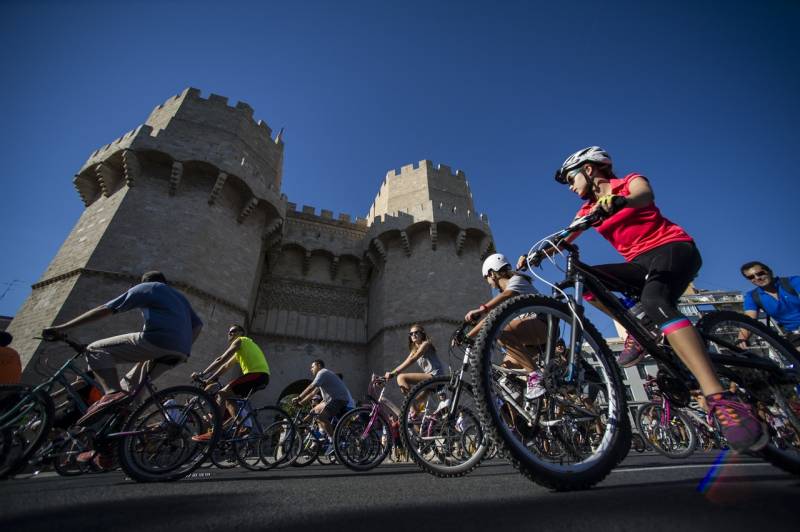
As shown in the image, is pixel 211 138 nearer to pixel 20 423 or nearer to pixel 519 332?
pixel 20 423

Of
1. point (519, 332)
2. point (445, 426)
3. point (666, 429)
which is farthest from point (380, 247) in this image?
point (519, 332)

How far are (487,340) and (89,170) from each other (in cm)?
1542

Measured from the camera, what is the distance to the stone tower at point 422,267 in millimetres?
13344

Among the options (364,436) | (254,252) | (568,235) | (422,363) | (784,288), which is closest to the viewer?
(568,235)

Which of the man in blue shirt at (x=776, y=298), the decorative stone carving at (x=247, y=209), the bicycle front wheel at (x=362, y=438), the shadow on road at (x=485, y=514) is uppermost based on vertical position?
the decorative stone carving at (x=247, y=209)

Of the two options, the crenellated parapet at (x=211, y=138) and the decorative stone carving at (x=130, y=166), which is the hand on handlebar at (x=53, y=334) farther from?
the decorative stone carving at (x=130, y=166)

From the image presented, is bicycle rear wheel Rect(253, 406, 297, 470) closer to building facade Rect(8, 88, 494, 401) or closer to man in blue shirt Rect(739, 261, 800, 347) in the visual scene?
man in blue shirt Rect(739, 261, 800, 347)

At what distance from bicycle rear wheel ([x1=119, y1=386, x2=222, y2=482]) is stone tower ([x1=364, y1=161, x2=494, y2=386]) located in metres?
10.1

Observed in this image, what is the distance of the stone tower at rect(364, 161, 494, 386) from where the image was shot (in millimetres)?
13344

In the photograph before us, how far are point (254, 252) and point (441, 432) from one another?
38.6 feet

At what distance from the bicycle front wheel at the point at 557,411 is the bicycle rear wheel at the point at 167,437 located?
2.39m

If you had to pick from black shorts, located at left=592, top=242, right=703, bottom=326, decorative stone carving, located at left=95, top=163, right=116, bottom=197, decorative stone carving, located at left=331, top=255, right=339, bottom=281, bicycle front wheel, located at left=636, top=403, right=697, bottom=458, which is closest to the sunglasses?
black shorts, located at left=592, top=242, right=703, bottom=326

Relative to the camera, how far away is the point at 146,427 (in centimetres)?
266

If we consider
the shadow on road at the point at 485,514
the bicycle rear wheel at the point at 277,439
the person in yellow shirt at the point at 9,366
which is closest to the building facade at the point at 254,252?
the person in yellow shirt at the point at 9,366
